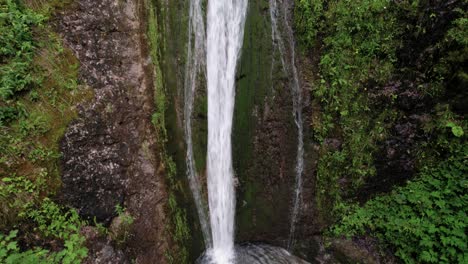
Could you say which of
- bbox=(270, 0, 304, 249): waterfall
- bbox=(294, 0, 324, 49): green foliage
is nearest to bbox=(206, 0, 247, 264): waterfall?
bbox=(270, 0, 304, 249): waterfall

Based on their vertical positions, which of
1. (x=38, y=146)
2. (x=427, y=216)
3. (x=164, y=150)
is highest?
(x=38, y=146)

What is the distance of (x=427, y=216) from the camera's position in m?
4.50

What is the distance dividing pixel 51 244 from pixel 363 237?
4889mm

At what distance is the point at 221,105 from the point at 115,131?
1.74m

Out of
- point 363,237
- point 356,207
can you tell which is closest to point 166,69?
point 356,207

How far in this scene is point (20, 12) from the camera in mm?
3584

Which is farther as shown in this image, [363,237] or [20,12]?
[363,237]

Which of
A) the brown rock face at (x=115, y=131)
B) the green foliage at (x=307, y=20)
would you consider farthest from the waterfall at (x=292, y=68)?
the brown rock face at (x=115, y=131)

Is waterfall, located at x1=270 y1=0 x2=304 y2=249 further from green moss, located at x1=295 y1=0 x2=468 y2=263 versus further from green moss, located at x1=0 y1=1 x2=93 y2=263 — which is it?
green moss, located at x1=0 y1=1 x2=93 y2=263

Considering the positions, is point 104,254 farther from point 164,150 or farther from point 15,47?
point 15,47

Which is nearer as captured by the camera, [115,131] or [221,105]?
[115,131]

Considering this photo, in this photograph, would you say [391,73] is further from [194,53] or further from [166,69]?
[166,69]

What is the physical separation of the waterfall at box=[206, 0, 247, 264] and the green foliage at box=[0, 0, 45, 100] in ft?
8.07

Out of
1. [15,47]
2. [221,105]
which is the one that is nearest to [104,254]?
[221,105]
